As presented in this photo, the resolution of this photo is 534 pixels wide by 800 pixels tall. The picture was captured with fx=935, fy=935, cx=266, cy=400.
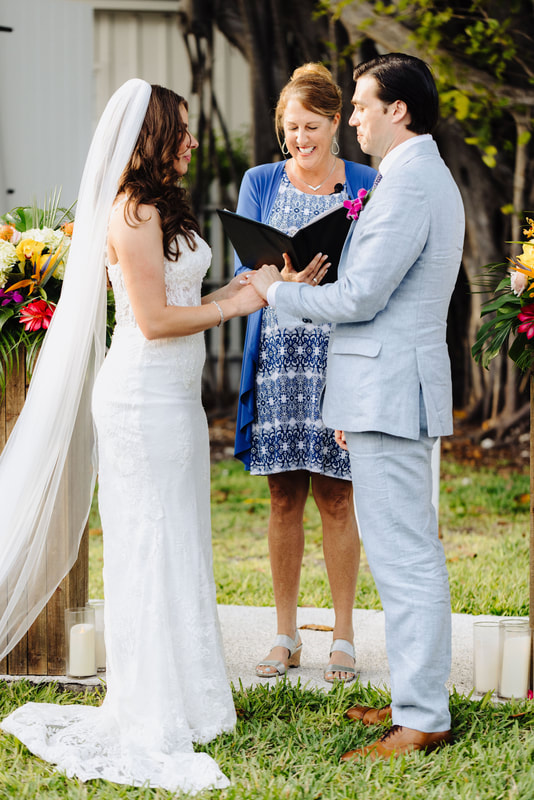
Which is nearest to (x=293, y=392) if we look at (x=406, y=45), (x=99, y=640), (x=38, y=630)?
(x=99, y=640)

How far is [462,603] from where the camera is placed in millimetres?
4332

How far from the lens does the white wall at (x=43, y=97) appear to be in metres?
6.99

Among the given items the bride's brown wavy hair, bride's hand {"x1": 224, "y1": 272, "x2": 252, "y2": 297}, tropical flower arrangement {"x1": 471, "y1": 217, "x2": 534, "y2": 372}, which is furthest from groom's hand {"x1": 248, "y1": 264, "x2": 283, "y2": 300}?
tropical flower arrangement {"x1": 471, "y1": 217, "x2": 534, "y2": 372}

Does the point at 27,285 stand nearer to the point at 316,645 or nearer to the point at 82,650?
the point at 82,650

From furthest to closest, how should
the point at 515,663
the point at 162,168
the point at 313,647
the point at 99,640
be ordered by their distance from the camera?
the point at 313,647 < the point at 99,640 < the point at 515,663 < the point at 162,168

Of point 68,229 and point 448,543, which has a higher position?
point 68,229

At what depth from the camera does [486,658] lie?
3.17 meters

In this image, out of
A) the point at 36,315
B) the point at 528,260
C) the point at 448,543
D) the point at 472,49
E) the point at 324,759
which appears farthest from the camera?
the point at 472,49

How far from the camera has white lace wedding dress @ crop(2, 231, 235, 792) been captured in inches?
109

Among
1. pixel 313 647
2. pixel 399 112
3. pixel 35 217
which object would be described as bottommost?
pixel 313 647

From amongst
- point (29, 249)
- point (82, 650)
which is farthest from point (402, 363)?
point (82, 650)

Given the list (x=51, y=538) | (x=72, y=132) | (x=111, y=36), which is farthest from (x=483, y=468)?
(x=111, y=36)

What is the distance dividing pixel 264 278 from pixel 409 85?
2.31 feet

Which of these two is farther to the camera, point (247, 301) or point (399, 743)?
point (247, 301)
